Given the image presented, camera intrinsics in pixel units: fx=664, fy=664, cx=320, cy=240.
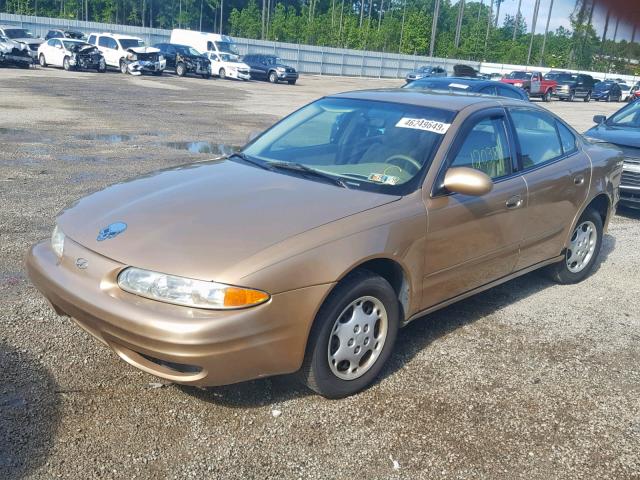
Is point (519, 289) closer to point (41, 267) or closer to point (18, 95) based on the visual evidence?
point (41, 267)

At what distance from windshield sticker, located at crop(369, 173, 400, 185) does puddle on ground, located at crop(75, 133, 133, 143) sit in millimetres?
8369

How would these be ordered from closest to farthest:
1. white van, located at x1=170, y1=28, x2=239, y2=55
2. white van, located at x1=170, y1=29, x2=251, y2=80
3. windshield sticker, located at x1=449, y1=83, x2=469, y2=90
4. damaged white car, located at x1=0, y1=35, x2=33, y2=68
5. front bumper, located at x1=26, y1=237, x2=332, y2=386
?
front bumper, located at x1=26, y1=237, x2=332, y2=386 → windshield sticker, located at x1=449, y1=83, x2=469, y2=90 → damaged white car, located at x1=0, y1=35, x2=33, y2=68 → white van, located at x1=170, y1=29, x2=251, y2=80 → white van, located at x1=170, y1=28, x2=239, y2=55

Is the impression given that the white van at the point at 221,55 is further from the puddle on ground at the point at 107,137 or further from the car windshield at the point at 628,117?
the car windshield at the point at 628,117

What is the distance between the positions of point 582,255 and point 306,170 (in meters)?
2.86

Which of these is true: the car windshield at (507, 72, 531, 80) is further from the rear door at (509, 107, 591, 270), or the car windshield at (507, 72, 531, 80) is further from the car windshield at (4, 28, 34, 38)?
the rear door at (509, 107, 591, 270)

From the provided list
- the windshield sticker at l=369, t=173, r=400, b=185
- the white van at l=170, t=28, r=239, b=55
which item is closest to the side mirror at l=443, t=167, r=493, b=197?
the windshield sticker at l=369, t=173, r=400, b=185

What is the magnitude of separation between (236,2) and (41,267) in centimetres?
7713

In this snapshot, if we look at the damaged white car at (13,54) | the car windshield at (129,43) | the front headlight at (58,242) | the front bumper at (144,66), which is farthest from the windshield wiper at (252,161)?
the car windshield at (129,43)

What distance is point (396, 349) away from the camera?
4.24 meters

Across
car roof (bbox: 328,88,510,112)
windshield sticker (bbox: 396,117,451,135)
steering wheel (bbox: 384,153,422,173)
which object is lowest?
steering wheel (bbox: 384,153,422,173)

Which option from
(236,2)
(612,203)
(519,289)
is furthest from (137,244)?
(236,2)

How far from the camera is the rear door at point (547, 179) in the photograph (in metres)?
4.80

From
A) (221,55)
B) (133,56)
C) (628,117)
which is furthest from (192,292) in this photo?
(221,55)

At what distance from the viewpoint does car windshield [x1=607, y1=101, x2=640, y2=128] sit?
9172mm
